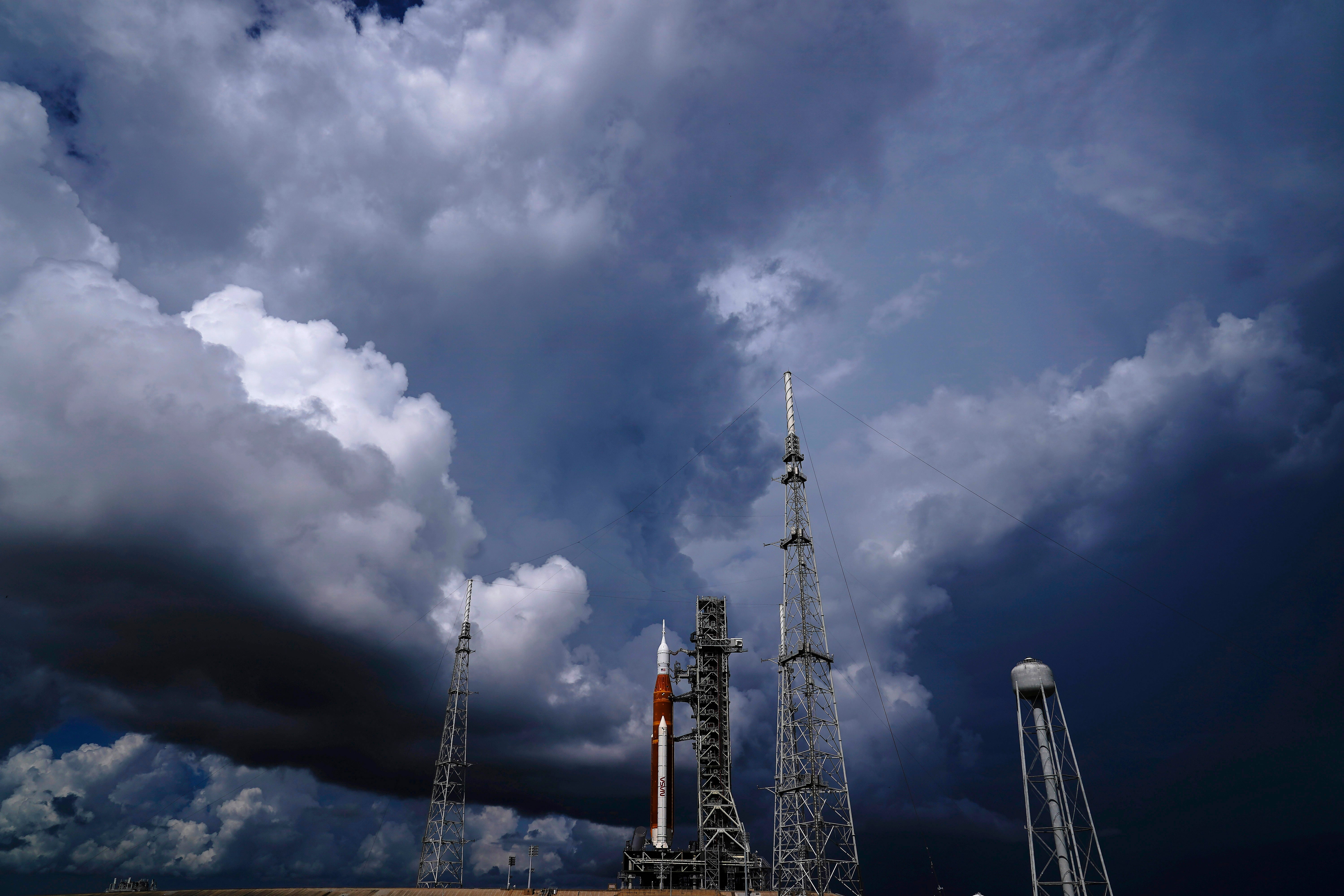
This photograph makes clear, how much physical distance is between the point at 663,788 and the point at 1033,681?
47982 millimetres

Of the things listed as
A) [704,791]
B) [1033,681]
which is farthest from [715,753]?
[1033,681]

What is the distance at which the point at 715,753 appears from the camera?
8656 centimetres

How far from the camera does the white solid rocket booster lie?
272ft

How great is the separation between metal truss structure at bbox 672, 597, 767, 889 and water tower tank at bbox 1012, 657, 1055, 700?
35.6 m

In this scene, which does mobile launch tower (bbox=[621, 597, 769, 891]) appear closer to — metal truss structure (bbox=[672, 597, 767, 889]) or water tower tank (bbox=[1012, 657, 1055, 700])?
metal truss structure (bbox=[672, 597, 767, 889])

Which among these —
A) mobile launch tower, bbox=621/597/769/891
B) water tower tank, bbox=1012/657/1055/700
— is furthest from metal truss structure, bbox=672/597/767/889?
water tower tank, bbox=1012/657/1055/700

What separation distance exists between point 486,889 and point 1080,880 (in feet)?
168

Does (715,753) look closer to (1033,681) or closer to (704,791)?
(704,791)

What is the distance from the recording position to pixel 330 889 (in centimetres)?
7100

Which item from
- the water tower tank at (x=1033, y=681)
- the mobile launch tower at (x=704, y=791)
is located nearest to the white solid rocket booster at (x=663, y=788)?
the mobile launch tower at (x=704, y=791)

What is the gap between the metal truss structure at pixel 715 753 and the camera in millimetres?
81812

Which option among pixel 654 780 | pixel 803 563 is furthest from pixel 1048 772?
pixel 654 780

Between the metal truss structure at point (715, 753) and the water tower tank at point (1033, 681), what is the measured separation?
1402 inches

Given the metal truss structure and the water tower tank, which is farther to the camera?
the metal truss structure
